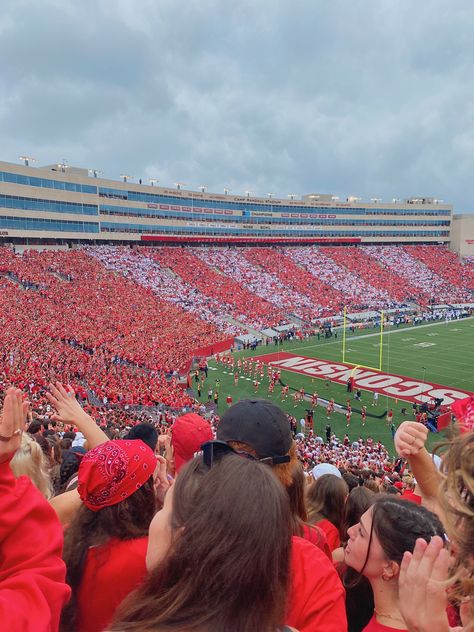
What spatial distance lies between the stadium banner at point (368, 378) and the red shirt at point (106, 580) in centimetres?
2091

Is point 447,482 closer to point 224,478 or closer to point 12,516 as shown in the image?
point 224,478

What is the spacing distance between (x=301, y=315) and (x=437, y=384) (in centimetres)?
1768

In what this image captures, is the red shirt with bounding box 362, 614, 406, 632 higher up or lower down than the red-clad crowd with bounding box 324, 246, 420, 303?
lower down

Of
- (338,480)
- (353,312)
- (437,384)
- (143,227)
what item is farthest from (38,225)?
(338,480)

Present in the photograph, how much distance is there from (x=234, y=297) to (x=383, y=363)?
16824 millimetres

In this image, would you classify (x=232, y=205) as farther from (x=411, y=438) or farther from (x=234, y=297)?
(x=411, y=438)

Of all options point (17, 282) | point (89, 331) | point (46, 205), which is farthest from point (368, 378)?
point (46, 205)

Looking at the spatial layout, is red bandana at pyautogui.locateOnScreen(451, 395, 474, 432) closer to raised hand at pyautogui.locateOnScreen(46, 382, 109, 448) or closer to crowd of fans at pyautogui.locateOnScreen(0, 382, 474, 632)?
crowd of fans at pyautogui.locateOnScreen(0, 382, 474, 632)

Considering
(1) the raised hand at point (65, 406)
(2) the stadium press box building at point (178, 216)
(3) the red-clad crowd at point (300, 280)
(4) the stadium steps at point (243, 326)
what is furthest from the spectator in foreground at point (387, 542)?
(2) the stadium press box building at point (178, 216)

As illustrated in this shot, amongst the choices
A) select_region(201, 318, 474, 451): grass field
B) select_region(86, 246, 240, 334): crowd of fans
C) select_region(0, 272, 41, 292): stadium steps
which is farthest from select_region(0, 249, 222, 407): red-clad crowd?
select_region(201, 318, 474, 451): grass field

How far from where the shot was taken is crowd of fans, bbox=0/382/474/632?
1.24m

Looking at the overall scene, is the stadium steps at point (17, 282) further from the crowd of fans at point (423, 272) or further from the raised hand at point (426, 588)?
the crowd of fans at point (423, 272)

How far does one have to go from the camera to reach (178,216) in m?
51.8

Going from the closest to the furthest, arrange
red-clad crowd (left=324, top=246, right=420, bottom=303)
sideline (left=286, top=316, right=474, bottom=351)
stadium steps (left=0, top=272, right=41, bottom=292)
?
stadium steps (left=0, top=272, right=41, bottom=292) → sideline (left=286, top=316, right=474, bottom=351) → red-clad crowd (left=324, top=246, right=420, bottom=303)
